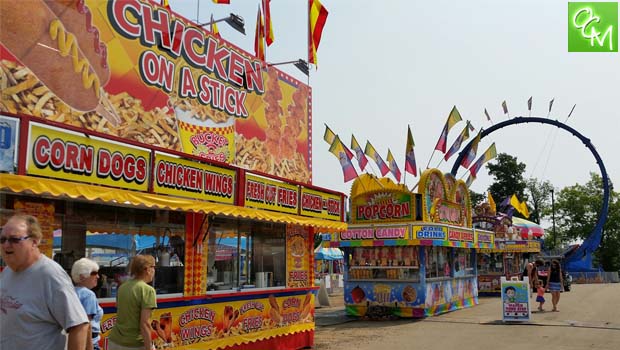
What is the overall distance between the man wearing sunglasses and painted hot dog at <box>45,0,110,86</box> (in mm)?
5102

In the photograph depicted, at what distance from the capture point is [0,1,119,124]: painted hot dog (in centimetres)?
702

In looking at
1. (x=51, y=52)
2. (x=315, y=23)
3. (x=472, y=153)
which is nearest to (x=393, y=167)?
(x=472, y=153)

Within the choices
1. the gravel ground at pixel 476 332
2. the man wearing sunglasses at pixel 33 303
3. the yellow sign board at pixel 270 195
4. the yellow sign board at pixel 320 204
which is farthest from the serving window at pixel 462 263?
the man wearing sunglasses at pixel 33 303

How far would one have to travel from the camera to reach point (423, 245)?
16.4 meters

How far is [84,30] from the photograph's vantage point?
313 inches

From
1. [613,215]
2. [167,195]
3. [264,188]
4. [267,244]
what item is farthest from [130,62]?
[613,215]

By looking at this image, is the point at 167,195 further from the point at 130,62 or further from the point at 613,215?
Result: the point at 613,215

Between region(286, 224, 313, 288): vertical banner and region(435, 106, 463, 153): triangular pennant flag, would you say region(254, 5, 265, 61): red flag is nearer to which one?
region(286, 224, 313, 288): vertical banner

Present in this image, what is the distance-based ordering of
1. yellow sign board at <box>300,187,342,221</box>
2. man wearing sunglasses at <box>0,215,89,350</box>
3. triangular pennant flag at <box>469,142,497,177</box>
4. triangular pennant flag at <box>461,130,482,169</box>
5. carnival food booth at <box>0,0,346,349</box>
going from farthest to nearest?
1. triangular pennant flag at <box>469,142,497,177</box>
2. triangular pennant flag at <box>461,130,482,169</box>
3. yellow sign board at <box>300,187,342,221</box>
4. carnival food booth at <box>0,0,346,349</box>
5. man wearing sunglasses at <box>0,215,89,350</box>

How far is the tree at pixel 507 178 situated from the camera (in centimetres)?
6503

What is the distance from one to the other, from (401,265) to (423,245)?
0.93 metres

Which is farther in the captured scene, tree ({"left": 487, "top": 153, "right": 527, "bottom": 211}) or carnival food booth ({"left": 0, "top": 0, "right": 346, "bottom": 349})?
tree ({"left": 487, "top": 153, "right": 527, "bottom": 211})

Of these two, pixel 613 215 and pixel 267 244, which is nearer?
pixel 267 244

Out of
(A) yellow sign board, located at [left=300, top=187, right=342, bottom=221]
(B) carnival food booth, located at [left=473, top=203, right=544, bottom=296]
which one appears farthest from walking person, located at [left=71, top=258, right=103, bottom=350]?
(B) carnival food booth, located at [left=473, top=203, right=544, bottom=296]
